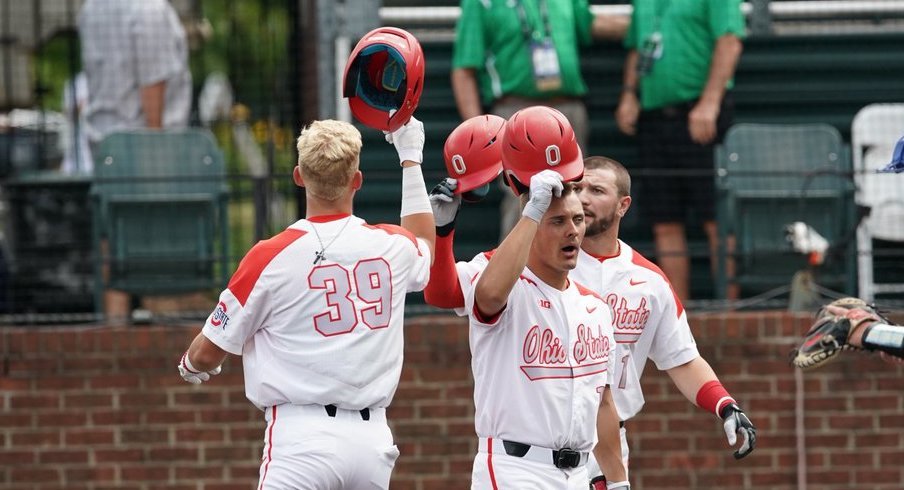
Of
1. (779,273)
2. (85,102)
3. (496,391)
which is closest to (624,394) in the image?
(496,391)

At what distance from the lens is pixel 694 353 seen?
6230 millimetres

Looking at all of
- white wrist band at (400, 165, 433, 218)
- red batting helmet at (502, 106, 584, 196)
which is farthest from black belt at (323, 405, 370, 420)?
red batting helmet at (502, 106, 584, 196)

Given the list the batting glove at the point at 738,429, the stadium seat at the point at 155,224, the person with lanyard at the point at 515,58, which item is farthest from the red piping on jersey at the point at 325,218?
the person with lanyard at the point at 515,58

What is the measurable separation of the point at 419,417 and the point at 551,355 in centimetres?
330

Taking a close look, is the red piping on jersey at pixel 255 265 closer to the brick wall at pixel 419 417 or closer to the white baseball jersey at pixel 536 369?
the white baseball jersey at pixel 536 369

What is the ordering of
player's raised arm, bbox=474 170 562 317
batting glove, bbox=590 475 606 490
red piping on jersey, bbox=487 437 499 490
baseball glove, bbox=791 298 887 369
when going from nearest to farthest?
player's raised arm, bbox=474 170 562 317 → red piping on jersey, bbox=487 437 499 490 → baseball glove, bbox=791 298 887 369 → batting glove, bbox=590 475 606 490

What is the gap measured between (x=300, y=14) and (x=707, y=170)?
2.65m

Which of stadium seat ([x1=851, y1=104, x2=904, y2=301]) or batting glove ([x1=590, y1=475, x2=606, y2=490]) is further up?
stadium seat ([x1=851, y1=104, x2=904, y2=301])

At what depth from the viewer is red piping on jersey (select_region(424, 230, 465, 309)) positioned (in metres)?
5.33

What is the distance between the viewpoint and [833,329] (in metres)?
5.64

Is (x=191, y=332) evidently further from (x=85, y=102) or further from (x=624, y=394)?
(x=624, y=394)

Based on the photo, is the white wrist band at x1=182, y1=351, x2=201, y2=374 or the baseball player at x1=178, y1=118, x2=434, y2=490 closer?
the baseball player at x1=178, y1=118, x2=434, y2=490

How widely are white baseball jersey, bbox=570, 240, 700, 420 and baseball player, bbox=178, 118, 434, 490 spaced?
1134 millimetres

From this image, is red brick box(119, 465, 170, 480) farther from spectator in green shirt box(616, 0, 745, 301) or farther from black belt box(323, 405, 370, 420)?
black belt box(323, 405, 370, 420)
